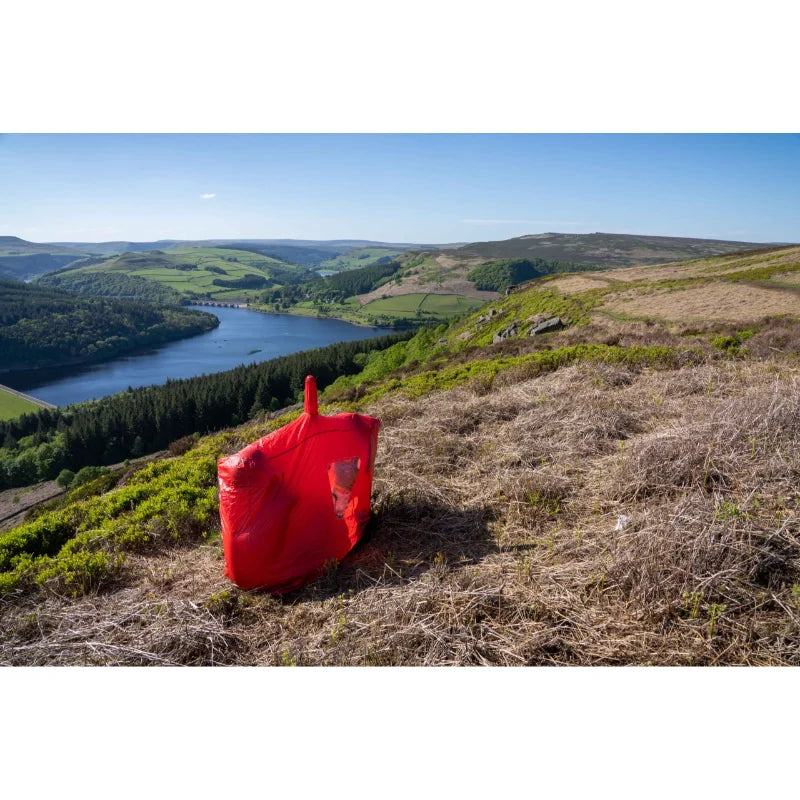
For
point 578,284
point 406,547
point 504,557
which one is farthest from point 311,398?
point 578,284

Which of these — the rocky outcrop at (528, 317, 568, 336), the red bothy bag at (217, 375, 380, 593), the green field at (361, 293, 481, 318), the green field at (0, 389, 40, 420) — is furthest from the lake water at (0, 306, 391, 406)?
the red bothy bag at (217, 375, 380, 593)

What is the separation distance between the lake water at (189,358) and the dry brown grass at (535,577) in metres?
97.1

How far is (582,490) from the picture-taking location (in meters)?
4.11

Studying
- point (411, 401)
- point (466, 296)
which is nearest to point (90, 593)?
point (411, 401)

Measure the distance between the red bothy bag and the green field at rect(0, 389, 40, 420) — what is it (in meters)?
90.4

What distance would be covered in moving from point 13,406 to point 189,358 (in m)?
42.1

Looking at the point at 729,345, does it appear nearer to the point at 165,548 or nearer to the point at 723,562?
the point at 723,562

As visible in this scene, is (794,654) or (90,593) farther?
(90,593)

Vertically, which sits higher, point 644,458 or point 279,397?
Result: point 644,458

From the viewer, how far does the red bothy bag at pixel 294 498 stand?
3.29 meters

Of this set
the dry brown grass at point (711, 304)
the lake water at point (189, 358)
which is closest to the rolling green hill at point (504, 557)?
the dry brown grass at point (711, 304)

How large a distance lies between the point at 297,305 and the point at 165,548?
186287 millimetres

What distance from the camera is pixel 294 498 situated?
3459 mm

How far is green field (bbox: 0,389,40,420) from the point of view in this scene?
73.5 meters
